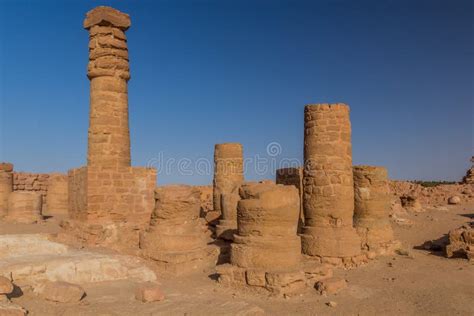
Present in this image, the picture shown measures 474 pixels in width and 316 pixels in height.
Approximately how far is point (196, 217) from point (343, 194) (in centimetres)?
375

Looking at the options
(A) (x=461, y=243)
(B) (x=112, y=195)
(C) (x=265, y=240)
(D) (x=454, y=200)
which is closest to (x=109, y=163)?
(B) (x=112, y=195)

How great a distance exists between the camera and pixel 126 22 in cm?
1174

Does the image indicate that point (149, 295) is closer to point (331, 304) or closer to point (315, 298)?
point (315, 298)

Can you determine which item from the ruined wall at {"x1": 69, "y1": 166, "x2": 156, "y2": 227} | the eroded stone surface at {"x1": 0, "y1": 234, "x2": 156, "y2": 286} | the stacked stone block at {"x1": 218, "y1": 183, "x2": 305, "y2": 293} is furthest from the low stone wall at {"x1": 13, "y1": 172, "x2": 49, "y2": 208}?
the stacked stone block at {"x1": 218, "y1": 183, "x2": 305, "y2": 293}

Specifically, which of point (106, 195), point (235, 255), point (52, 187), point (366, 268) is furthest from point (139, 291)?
point (52, 187)

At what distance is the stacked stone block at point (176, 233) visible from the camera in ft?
30.6

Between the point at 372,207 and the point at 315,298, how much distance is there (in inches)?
223

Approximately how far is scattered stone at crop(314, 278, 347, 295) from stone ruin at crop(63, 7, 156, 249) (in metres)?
4.68

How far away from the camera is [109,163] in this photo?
1111cm

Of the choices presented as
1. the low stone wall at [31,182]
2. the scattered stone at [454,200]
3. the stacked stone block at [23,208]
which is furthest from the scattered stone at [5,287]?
the scattered stone at [454,200]

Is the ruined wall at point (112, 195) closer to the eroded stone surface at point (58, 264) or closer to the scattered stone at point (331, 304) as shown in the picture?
the eroded stone surface at point (58, 264)

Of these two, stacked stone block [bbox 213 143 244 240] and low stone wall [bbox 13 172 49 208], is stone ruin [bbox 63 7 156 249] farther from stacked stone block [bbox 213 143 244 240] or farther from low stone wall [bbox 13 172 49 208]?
low stone wall [bbox 13 172 49 208]

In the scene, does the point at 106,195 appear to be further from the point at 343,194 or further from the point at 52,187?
the point at 52,187

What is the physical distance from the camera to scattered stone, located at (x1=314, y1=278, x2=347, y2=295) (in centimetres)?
794
